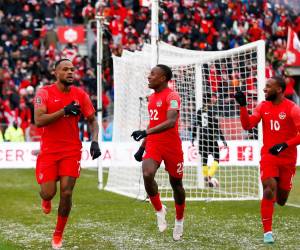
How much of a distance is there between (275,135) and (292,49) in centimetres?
2089

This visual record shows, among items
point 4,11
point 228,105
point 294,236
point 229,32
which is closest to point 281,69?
point 229,32

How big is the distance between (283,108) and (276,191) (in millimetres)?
1066

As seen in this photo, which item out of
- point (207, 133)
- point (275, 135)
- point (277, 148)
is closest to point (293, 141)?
point (277, 148)

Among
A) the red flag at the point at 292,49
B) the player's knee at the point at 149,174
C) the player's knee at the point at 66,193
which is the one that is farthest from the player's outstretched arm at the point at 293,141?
the red flag at the point at 292,49

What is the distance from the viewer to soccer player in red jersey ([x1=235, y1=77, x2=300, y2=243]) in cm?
1099

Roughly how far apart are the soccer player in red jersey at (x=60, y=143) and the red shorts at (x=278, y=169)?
7.18 feet

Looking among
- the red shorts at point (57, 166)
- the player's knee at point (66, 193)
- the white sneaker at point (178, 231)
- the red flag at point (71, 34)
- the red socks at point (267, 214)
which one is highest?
the red flag at point (71, 34)

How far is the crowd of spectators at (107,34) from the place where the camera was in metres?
31.3

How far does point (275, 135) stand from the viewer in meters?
11.2

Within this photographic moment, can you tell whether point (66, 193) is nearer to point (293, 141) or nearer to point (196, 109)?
point (293, 141)

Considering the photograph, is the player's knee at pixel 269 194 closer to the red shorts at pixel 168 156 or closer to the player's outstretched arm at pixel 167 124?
the red shorts at pixel 168 156

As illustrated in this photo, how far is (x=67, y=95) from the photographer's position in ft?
34.7

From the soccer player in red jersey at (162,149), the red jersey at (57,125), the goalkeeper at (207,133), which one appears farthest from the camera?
the goalkeeper at (207,133)

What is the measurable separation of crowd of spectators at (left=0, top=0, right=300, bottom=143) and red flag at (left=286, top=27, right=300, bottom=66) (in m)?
0.75
